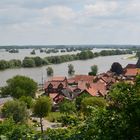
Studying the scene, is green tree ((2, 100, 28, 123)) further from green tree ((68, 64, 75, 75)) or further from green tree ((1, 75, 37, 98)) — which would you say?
green tree ((68, 64, 75, 75))

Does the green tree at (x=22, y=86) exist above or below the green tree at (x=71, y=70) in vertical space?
above

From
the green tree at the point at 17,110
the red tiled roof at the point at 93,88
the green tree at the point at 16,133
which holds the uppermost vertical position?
the green tree at the point at 16,133

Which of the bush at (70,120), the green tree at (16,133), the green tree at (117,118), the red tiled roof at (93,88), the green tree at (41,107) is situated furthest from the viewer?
the red tiled roof at (93,88)

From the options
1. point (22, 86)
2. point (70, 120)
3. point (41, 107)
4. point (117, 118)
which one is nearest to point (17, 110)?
point (41, 107)

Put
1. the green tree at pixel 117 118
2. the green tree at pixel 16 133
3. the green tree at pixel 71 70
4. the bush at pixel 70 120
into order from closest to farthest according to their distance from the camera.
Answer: the green tree at pixel 117 118 < the green tree at pixel 16 133 < the bush at pixel 70 120 < the green tree at pixel 71 70

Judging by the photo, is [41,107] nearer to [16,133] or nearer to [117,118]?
[16,133]

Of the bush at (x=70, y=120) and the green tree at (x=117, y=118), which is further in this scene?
the bush at (x=70, y=120)

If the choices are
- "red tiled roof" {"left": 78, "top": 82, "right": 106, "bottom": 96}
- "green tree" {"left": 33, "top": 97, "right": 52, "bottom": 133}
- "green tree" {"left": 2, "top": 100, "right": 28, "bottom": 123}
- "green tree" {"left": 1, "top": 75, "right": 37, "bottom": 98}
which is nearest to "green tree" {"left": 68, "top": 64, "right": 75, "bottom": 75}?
"red tiled roof" {"left": 78, "top": 82, "right": 106, "bottom": 96}

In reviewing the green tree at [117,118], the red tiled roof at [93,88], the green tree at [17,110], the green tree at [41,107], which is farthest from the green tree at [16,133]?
the red tiled roof at [93,88]

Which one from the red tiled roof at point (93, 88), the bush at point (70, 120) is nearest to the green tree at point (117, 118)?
the bush at point (70, 120)

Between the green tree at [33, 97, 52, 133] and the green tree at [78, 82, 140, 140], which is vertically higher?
the green tree at [78, 82, 140, 140]

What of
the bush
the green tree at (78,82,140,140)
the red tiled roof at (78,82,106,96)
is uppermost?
the green tree at (78,82,140,140)

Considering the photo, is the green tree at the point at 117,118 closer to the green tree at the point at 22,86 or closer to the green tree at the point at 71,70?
→ the green tree at the point at 22,86
